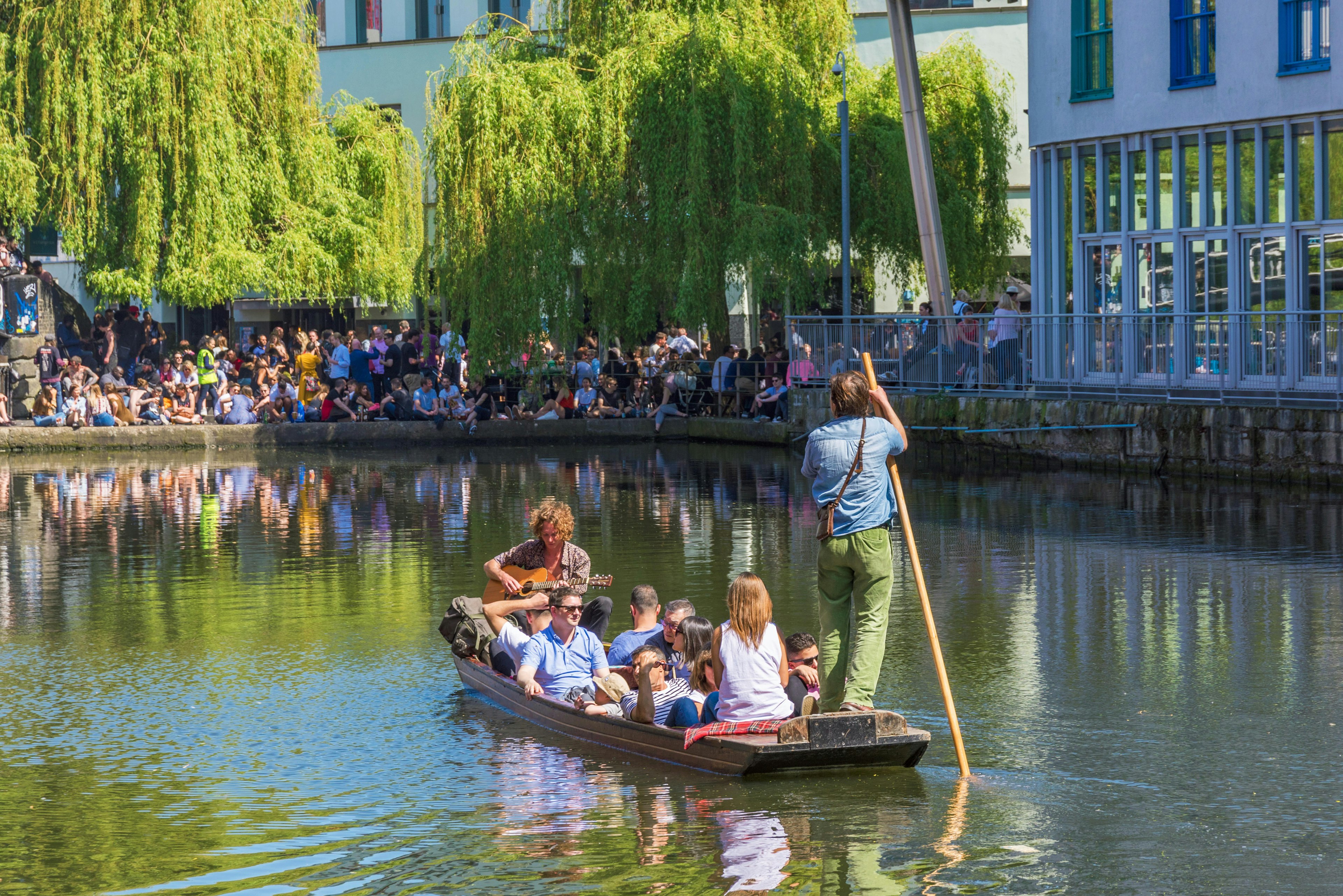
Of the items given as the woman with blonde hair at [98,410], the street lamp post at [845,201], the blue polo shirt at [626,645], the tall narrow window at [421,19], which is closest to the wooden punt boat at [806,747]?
the blue polo shirt at [626,645]

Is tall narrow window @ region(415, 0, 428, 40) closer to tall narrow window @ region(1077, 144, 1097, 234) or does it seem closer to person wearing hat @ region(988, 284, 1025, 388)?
tall narrow window @ region(1077, 144, 1097, 234)

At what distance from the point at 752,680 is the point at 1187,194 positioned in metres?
21.0

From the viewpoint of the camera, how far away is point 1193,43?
28578 millimetres

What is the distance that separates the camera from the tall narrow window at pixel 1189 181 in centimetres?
2877

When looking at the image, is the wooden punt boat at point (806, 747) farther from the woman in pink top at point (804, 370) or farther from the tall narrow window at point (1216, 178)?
the woman in pink top at point (804, 370)

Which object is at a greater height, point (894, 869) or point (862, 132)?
point (862, 132)

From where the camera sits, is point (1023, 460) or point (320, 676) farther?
point (1023, 460)

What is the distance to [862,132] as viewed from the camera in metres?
37.2

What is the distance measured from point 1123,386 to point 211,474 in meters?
13.9

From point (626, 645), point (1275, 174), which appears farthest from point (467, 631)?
point (1275, 174)

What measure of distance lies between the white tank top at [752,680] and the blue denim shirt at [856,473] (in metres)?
0.71

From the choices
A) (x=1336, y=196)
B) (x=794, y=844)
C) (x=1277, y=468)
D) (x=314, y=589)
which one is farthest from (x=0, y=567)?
(x=1336, y=196)

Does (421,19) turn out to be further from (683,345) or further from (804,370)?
(804,370)

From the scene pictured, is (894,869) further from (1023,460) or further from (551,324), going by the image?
(551,324)
